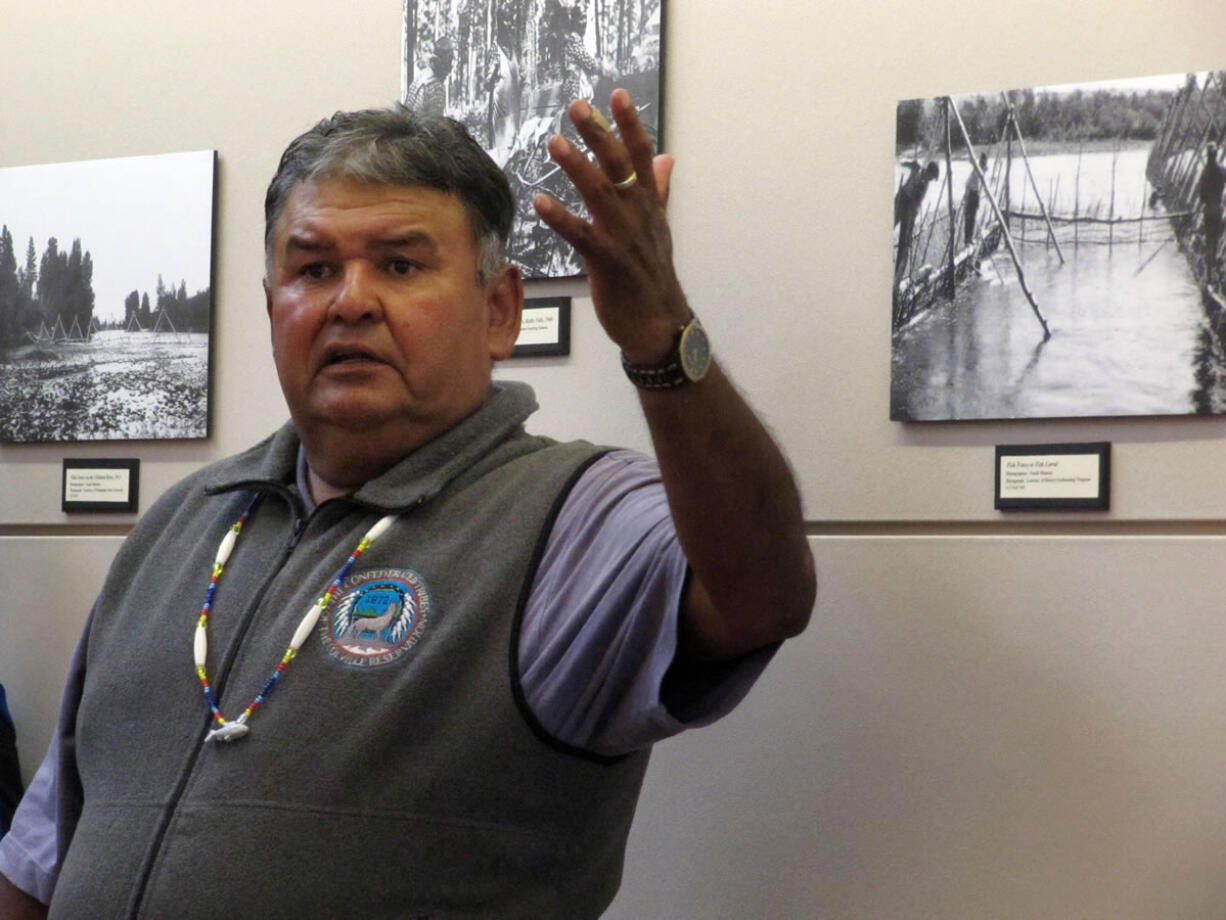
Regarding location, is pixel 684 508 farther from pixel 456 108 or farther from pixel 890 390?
pixel 456 108

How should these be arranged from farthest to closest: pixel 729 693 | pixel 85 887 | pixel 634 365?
pixel 85 887 < pixel 729 693 < pixel 634 365

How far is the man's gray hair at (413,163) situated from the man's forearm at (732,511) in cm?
62

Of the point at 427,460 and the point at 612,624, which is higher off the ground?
the point at 427,460

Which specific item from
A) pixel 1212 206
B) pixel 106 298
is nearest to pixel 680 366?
pixel 1212 206

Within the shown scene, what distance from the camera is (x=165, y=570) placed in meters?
1.75

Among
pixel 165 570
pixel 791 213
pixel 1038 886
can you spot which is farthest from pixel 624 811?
pixel 791 213

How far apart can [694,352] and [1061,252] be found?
83 cm

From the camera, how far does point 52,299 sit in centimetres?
237

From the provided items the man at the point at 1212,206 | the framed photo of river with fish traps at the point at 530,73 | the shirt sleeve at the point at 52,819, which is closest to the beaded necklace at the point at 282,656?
the shirt sleeve at the point at 52,819

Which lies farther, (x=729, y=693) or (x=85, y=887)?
(x=85, y=887)

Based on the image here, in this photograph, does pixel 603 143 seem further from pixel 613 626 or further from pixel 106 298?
pixel 106 298

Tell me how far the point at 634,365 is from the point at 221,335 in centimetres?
131

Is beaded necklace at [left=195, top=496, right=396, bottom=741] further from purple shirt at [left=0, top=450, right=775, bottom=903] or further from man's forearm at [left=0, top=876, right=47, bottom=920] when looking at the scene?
man's forearm at [left=0, top=876, right=47, bottom=920]

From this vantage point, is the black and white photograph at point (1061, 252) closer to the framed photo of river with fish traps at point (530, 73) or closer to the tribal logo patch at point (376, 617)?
the framed photo of river with fish traps at point (530, 73)
